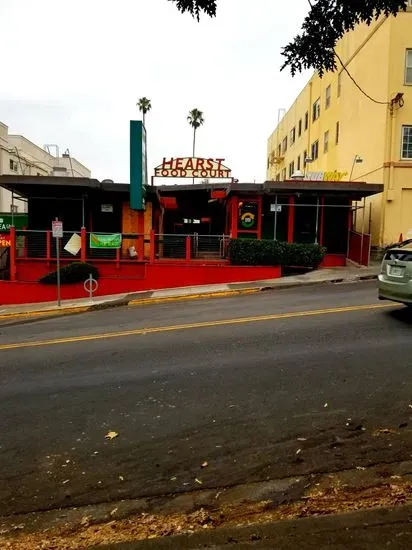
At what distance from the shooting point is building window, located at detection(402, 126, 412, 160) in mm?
22609

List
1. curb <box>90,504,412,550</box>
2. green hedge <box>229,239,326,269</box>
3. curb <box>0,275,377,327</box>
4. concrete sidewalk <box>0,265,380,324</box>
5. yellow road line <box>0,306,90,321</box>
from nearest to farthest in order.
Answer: curb <box>90,504,412,550</box>, curb <box>0,275,377,327</box>, yellow road line <box>0,306,90,321</box>, concrete sidewalk <box>0,265,380,324</box>, green hedge <box>229,239,326,269</box>

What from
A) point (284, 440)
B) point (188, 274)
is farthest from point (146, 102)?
point (284, 440)

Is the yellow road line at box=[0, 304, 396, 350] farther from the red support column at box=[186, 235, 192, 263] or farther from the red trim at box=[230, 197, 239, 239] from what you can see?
the red trim at box=[230, 197, 239, 239]

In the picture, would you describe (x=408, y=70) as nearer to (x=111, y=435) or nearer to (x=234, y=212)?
(x=234, y=212)

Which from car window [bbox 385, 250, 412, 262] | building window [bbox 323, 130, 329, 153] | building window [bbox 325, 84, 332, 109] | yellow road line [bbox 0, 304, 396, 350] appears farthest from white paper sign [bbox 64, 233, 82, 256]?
building window [bbox 325, 84, 332, 109]

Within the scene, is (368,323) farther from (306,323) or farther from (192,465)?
(192,465)

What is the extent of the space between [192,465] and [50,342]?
612cm

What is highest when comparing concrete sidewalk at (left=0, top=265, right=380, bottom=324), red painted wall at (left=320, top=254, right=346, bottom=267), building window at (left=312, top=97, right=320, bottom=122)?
building window at (left=312, top=97, right=320, bottom=122)

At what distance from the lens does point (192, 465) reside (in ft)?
13.5

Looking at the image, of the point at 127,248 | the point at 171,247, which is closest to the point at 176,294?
the point at 171,247

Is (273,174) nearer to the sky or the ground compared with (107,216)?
nearer to the sky

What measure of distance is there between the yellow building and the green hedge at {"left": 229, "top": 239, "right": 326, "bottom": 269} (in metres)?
5.04

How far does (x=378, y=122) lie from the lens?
77.1 ft

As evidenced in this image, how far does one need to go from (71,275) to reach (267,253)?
7353 millimetres
